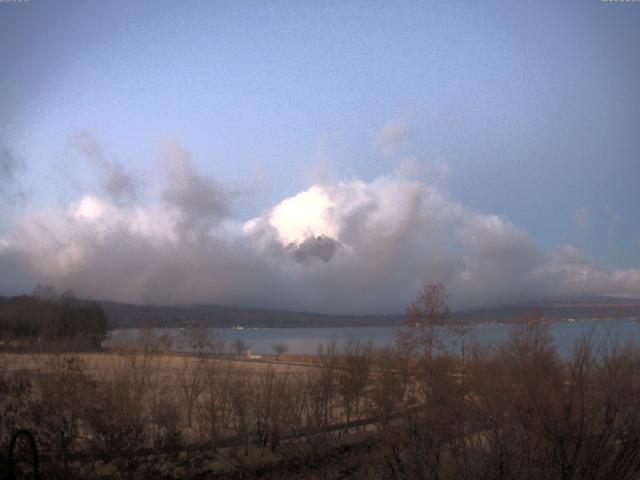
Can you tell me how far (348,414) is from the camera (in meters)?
25.6

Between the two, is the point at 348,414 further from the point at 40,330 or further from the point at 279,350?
the point at 279,350

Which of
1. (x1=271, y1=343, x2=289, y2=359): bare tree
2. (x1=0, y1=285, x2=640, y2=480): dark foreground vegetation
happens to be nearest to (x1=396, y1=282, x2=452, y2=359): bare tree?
(x1=0, y1=285, x2=640, y2=480): dark foreground vegetation

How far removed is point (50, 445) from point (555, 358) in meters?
11.1

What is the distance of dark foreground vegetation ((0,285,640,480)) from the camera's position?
366 inches

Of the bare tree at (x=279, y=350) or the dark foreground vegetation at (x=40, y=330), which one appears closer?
the dark foreground vegetation at (x=40, y=330)

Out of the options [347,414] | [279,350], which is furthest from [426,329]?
[279,350]

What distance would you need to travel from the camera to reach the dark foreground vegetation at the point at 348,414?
930 centimetres

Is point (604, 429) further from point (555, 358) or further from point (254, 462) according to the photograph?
point (254, 462)

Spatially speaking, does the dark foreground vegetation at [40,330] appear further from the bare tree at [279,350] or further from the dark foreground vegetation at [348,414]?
the bare tree at [279,350]

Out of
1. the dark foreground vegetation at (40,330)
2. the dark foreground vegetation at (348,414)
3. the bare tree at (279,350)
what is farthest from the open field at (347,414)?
the bare tree at (279,350)

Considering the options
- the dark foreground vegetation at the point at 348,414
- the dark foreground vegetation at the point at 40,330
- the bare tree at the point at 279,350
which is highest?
the dark foreground vegetation at the point at 40,330

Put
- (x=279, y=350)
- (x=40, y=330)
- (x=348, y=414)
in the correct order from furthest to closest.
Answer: (x=279, y=350), (x=348, y=414), (x=40, y=330)

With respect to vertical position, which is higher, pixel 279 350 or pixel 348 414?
pixel 348 414

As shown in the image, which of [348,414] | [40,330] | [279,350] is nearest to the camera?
[40,330]
